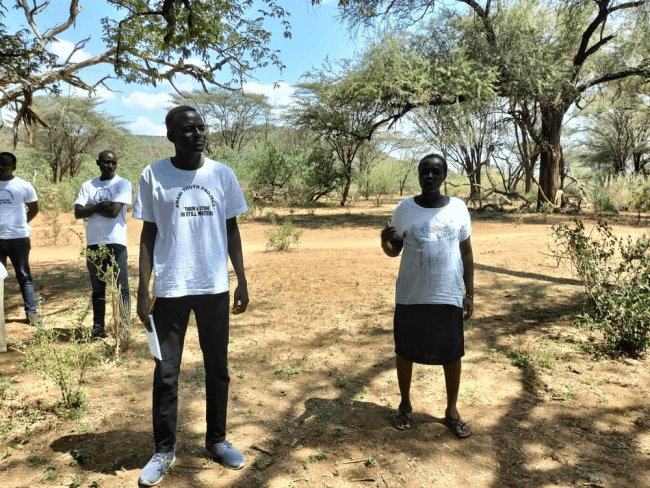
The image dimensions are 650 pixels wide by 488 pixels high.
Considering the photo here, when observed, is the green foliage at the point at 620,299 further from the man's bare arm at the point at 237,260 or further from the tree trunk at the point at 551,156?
the tree trunk at the point at 551,156

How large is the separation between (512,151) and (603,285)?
1167 inches

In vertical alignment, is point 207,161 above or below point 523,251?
above

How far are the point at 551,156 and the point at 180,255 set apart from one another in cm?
1613

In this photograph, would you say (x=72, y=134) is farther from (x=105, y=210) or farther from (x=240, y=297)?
(x=240, y=297)

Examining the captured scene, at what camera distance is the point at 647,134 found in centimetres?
2692

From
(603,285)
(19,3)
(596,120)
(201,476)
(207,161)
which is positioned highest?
(596,120)

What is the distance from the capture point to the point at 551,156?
15648mm

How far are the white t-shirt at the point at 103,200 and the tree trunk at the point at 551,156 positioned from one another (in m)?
14.3

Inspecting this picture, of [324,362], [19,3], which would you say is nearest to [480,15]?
[19,3]

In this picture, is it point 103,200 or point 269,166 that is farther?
point 269,166

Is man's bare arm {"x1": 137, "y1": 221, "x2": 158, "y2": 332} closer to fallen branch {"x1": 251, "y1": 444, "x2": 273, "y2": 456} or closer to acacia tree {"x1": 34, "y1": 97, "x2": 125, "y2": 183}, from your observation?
fallen branch {"x1": 251, "y1": 444, "x2": 273, "y2": 456}

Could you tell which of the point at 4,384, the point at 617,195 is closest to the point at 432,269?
the point at 4,384

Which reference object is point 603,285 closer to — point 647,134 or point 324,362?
point 324,362

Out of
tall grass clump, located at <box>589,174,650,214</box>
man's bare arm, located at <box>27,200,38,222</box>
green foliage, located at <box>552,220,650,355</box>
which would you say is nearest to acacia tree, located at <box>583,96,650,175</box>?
tall grass clump, located at <box>589,174,650,214</box>
